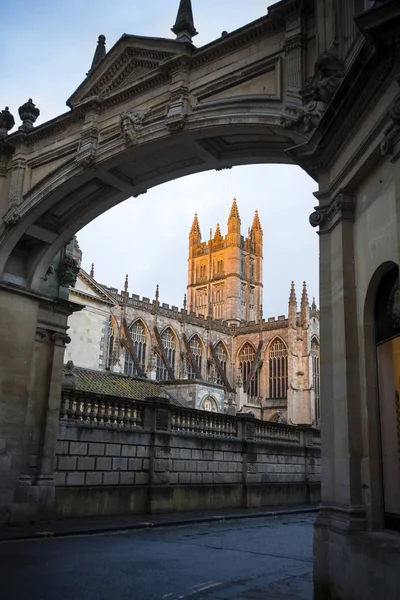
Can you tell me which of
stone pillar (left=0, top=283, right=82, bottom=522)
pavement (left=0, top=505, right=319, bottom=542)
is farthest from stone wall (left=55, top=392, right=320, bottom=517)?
stone pillar (left=0, top=283, right=82, bottom=522)

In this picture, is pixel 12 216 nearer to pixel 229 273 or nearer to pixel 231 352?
pixel 231 352

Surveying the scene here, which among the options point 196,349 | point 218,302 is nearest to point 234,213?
point 218,302

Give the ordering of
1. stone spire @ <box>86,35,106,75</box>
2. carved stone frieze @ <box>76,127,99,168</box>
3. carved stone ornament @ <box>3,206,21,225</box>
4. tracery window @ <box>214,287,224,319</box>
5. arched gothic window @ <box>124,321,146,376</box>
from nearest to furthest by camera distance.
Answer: carved stone frieze @ <box>76,127,99,168</box>, carved stone ornament @ <box>3,206,21,225</box>, stone spire @ <box>86,35,106,75</box>, arched gothic window @ <box>124,321,146,376</box>, tracery window @ <box>214,287,224,319</box>

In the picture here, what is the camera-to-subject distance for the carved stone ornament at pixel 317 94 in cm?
665

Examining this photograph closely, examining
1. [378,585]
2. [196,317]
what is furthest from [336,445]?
[196,317]

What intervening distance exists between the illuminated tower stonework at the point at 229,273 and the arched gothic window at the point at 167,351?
20331 millimetres

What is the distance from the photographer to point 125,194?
39.3 feet

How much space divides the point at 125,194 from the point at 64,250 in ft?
8.56

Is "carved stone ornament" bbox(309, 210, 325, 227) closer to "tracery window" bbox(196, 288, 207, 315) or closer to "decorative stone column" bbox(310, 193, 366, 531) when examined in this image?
"decorative stone column" bbox(310, 193, 366, 531)

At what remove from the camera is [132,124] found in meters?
10.4

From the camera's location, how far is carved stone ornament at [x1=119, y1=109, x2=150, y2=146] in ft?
33.9

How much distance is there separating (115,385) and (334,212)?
19.6m

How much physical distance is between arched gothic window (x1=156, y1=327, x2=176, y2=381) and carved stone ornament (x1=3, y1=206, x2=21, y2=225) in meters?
47.1

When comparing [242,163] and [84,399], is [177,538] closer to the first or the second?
[84,399]
